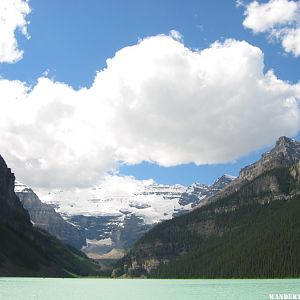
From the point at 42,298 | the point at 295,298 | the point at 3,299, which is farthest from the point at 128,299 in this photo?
the point at 295,298

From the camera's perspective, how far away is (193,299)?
360 feet

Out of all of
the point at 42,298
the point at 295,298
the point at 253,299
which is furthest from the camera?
the point at 42,298

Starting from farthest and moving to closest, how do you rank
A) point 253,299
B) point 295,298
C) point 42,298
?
point 42,298 → point 253,299 → point 295,298

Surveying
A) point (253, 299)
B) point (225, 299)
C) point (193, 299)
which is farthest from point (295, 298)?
point (193, 299)

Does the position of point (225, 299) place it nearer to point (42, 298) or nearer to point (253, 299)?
point (253, 299)

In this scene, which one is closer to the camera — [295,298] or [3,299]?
[295,298]

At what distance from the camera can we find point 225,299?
106 meters

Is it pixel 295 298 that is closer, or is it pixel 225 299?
pixel 295 298

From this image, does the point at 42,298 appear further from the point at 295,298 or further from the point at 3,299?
the point at 295,298

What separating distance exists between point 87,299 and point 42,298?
9432mm

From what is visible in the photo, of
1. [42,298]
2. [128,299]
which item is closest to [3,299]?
[42,298]

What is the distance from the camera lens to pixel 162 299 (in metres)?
112

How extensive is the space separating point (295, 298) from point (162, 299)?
2987cm

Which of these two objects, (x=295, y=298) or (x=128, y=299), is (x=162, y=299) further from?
(x=295, y=298)
